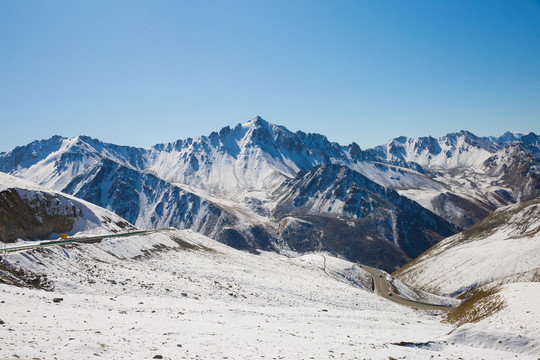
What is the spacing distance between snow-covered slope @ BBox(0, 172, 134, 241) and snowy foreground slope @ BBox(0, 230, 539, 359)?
1798 cm

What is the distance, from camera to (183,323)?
26016 millimetres

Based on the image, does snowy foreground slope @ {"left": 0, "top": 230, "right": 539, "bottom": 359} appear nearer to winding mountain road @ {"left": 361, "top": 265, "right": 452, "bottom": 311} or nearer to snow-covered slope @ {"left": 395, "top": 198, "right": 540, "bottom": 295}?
winding mountain road @ {"left": 361, "top": 265, "right": 452, "bottom": 311}

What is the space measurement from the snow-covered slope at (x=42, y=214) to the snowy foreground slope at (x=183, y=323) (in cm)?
1798

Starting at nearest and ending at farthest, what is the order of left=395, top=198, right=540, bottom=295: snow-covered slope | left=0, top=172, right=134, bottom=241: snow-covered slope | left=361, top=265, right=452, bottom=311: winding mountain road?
left=0, top=172, right=134, bottom=241: snow-covered slope, left=361, top=265, right=452, bottom=311: winding mountain road, left=395, top=198, right=540, bottom=295: snow-covered slope

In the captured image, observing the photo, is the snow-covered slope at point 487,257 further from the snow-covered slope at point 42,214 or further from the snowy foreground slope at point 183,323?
the snow-covered slope at point 42,214

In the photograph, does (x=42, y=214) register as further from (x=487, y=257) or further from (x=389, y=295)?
(x=487, y=257)

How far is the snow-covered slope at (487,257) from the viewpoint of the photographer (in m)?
102

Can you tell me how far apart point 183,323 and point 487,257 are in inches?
4787

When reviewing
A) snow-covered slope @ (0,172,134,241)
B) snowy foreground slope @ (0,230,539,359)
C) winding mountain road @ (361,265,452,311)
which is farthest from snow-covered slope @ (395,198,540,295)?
snow-covered slope @ (0,172,134,241)

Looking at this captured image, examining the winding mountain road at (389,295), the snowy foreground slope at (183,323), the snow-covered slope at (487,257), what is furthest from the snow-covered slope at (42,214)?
the snow-covered slope at (487,257)

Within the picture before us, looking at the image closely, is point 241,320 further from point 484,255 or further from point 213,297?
point 484,255

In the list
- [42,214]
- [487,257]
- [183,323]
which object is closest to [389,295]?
[487,257]

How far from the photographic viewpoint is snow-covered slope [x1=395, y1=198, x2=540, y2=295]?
102 meters

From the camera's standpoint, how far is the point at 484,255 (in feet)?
381
